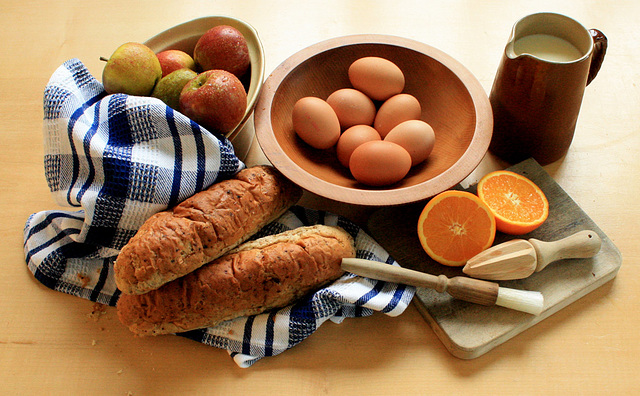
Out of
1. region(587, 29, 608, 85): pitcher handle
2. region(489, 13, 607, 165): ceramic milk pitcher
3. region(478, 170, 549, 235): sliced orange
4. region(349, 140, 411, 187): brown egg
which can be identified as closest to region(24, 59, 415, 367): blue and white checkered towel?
region(349, 140, 411, 187): brown egg

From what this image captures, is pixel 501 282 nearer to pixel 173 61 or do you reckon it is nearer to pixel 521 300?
pixel 521 300

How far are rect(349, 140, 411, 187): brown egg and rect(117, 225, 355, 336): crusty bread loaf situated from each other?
0.52ft

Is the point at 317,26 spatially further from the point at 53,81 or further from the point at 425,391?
the point at 425,391

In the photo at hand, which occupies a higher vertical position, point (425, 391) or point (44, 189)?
point (44, 189)

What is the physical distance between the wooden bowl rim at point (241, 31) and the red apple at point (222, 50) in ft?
0.09

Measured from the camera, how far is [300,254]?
0.94m

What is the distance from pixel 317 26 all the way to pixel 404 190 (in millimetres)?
745

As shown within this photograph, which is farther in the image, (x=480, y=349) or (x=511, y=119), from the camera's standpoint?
(x=511, y=119)

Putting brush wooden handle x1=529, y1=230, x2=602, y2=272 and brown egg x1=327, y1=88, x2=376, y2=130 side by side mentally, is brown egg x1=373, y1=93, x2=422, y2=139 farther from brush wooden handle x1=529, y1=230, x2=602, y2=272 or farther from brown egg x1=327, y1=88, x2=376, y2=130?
brush wooden handle x1=529, y1=230, x2=602, y2=272

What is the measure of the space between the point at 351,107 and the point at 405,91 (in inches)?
7.0

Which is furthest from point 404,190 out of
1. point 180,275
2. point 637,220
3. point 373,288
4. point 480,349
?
point 637,220

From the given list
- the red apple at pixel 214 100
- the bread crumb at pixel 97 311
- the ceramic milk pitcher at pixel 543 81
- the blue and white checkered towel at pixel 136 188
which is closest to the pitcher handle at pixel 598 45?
the ceramic milk pitcher at pixel 543 81

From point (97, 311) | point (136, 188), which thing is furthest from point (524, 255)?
point (97, 311)

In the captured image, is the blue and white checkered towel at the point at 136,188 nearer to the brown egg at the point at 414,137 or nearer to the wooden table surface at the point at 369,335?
the wooden table surface at the point at 369,335
